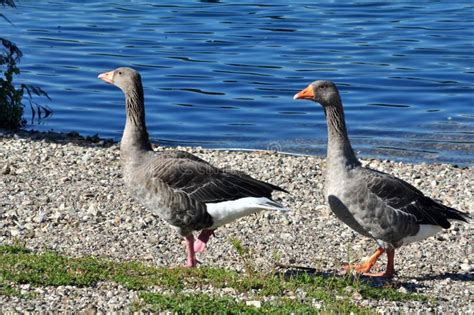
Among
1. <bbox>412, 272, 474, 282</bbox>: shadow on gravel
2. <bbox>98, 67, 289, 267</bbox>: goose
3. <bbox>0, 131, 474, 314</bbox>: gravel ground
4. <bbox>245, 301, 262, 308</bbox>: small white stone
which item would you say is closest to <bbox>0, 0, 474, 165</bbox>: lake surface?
<bbox>0, 131, 474, 314</bbox>: gravel ground

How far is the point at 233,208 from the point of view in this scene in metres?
12.0

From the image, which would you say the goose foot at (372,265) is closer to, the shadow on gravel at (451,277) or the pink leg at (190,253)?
the shadow on gravel at (451,277)

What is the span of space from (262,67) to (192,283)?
69.7 feet

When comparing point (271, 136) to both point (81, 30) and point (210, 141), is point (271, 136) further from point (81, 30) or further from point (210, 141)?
point (81, 30)

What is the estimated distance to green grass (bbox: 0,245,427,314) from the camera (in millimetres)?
9672

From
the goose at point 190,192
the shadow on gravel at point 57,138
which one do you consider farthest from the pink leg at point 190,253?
the shadow on gravel at point 57,138

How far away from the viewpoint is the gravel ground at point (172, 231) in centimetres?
1066

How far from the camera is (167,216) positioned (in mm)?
12133

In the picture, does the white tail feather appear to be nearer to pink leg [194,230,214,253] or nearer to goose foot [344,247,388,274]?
pink leg [194,230,214,253]

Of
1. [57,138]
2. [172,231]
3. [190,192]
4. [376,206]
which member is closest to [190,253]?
[190,192]

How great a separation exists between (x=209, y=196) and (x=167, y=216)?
1.79 feet

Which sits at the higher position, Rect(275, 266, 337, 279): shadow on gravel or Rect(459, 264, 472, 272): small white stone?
Rect(459, 264, 472, 272): small white stone

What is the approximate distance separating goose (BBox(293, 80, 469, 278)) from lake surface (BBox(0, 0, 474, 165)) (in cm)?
935

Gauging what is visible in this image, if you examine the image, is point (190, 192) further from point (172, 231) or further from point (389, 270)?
point (389, 270)
